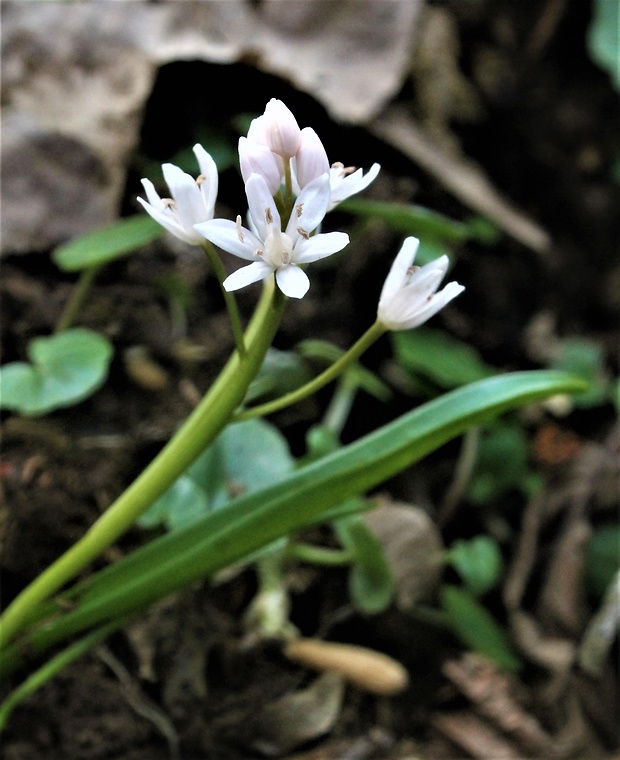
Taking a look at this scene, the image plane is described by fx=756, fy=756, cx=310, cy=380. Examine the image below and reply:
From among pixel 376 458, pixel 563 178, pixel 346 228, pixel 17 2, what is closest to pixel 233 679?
pixel 376 458


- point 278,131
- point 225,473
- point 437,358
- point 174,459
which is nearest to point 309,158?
point 278,131

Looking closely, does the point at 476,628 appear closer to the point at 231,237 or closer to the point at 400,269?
the point at 400,269

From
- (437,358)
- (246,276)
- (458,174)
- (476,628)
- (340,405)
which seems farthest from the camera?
(458,174)

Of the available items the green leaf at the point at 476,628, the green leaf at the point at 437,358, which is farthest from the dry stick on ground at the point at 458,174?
the green leaf at the point at 476,628

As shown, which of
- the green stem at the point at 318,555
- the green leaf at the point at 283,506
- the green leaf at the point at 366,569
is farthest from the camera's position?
the green stem at the point at 318,555

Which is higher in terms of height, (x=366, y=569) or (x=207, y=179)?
(x=207, y=179)

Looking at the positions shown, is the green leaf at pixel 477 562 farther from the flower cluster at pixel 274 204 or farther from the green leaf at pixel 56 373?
the flower cluster at pixel 274 204

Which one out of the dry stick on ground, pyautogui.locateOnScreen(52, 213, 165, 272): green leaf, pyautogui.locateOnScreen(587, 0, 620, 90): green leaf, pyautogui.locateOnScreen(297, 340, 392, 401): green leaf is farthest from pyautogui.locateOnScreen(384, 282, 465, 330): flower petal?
pyautogui.locateOnScreen(587, 0, 620, 90): green leaf

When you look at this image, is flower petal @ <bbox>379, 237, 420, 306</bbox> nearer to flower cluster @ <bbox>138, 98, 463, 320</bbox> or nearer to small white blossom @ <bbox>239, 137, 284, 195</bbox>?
flower cluster @ <bbox>138, 98, 463, 320</bbox>
